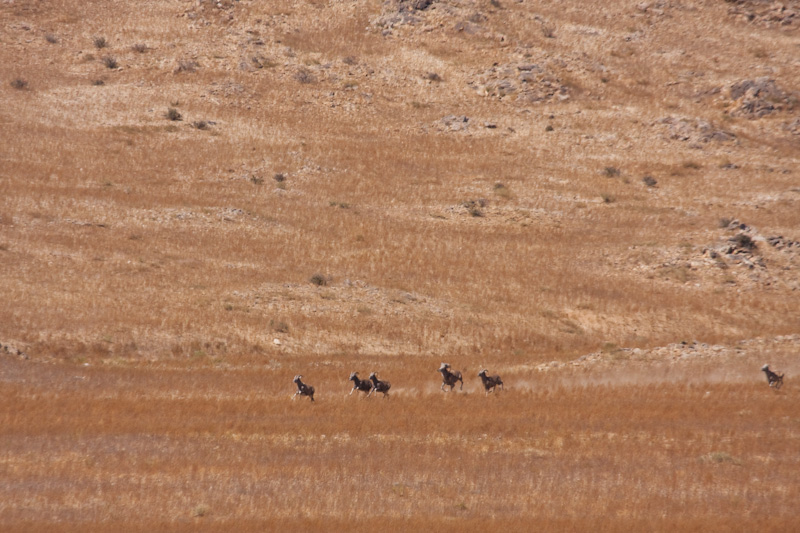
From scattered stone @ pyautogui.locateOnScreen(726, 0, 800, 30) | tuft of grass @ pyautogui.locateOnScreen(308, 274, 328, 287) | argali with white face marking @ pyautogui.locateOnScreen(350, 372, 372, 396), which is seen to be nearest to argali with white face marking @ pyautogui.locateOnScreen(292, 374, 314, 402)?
argali with white face marking @ pyautogui.locateOnScreen(350, 372, 372, 396)

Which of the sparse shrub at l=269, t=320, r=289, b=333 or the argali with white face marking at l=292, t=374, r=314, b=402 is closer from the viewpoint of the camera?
the argali with white face marking at l=292, t=374, r=314, b=402

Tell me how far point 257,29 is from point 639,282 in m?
58.3

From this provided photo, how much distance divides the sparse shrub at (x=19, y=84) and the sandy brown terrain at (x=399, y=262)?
1.04ft

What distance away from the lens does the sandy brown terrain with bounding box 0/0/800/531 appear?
59.5 feet

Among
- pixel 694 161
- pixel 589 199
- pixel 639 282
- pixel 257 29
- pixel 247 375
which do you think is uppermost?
pixel 257 29

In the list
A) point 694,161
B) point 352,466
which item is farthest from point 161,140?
point 352,466

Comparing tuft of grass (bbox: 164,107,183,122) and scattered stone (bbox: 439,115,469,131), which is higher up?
scattered stone (bbox: 439,115,469,131)

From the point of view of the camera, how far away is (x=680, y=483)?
1792 centimetres

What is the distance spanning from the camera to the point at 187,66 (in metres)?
76.6

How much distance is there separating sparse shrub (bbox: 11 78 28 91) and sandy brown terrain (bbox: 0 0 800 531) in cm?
32

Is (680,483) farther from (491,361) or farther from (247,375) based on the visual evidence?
(247,375)

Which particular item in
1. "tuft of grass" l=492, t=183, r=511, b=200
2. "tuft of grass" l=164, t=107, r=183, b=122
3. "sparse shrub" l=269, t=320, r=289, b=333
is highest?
"tuft of grass" l=164, t=107, r=183, b=122

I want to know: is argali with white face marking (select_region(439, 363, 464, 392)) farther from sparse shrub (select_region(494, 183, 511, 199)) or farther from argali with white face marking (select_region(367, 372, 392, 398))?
sparse shrub (select_region(494, 183, 511, 199))

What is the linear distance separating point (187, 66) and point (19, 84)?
16127 mm
